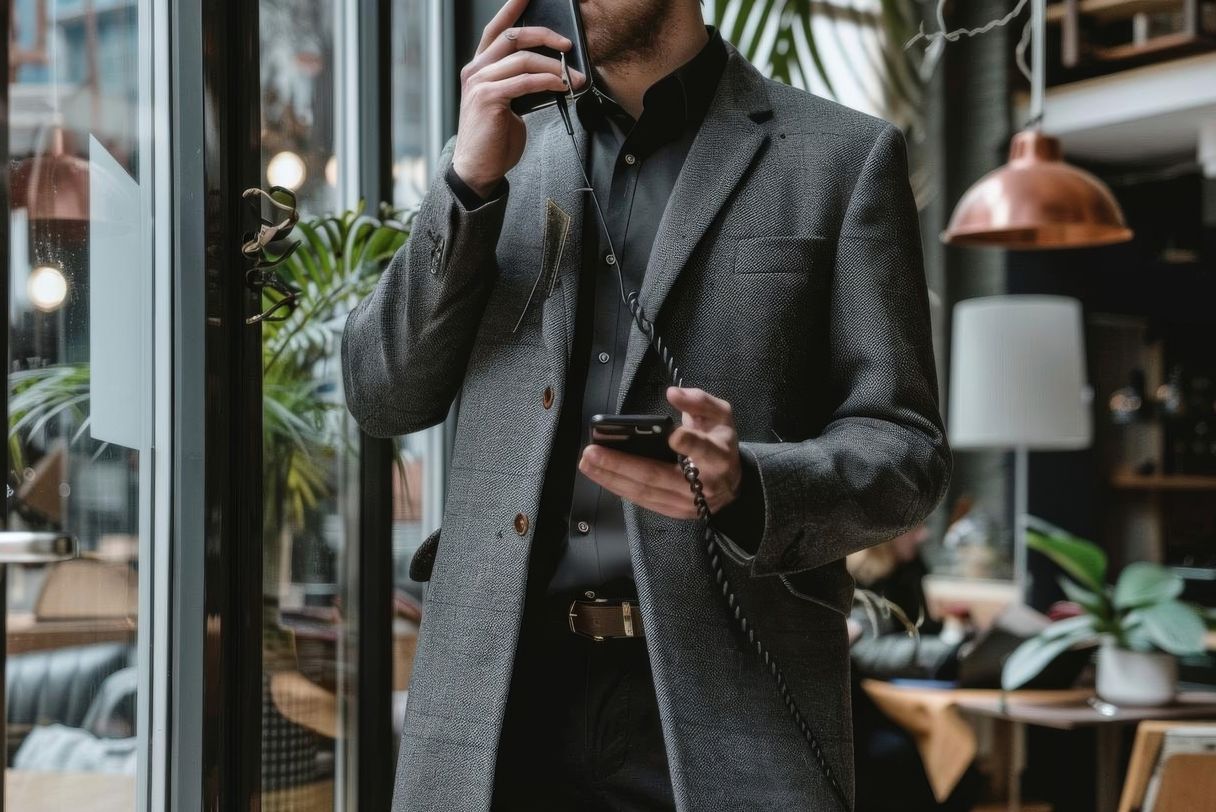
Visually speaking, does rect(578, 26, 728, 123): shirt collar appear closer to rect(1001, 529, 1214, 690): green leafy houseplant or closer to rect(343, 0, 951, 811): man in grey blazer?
rect(343, 0, 951, 811): man in grey blazer

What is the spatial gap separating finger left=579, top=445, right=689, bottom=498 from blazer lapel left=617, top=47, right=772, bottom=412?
0.60ft

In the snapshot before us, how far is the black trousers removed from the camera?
47.1 inches

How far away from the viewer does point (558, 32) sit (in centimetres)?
127

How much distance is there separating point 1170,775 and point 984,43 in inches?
215

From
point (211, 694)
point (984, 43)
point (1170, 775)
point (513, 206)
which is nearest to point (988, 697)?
point (1170, 775)

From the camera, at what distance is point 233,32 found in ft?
5.72

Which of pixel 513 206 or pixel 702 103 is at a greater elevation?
pixel 702 103

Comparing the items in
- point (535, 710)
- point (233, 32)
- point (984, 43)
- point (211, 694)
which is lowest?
point (211, 694)

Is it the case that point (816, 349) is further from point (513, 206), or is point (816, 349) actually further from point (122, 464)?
point (122, 464)

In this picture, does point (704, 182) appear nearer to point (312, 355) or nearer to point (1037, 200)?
point (312, 355)

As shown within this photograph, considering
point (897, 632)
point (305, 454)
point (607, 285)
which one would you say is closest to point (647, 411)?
point (607, 285)

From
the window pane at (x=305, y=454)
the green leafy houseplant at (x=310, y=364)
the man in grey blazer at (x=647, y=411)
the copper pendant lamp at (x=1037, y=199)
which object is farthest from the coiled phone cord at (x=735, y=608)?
the copper pendant lamp at (x=1037, y=199)

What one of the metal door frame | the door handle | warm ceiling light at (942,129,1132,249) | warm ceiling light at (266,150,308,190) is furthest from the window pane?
warm ceiling light at (942,129,1132,249)

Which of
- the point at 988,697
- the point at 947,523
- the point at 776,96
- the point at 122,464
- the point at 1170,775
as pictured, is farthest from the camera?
the point at 947,523
